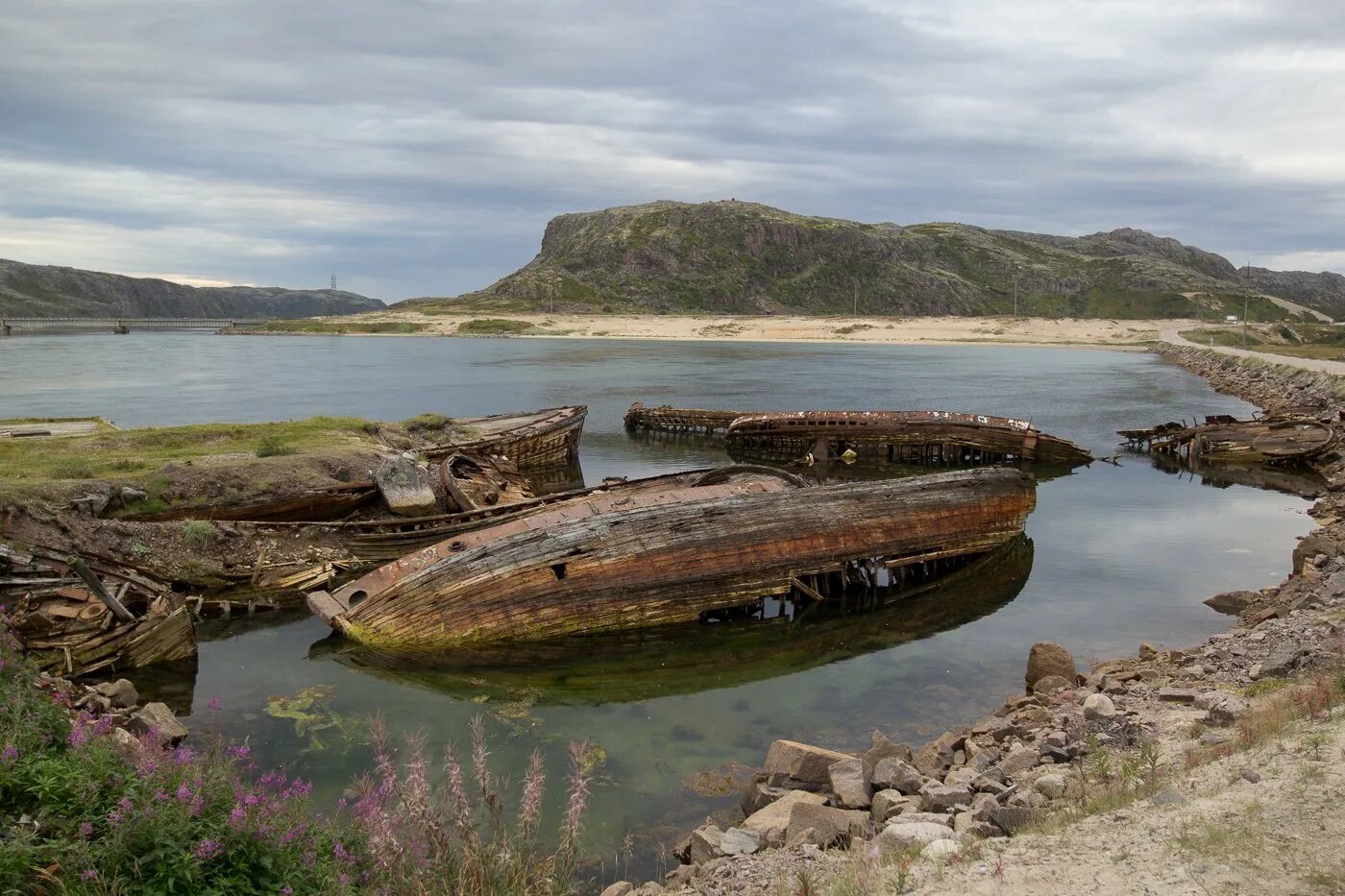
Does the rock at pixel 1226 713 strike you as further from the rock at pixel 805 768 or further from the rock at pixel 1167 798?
the rock at pixel 805 768

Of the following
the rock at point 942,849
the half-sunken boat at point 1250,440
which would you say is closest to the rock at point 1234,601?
the rock at point 942,849

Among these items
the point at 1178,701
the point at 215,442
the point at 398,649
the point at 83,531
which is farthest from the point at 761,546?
the point at 215,442

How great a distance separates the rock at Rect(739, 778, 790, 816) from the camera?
35.9 ft

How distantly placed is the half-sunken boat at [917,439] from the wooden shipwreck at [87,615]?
3468cm

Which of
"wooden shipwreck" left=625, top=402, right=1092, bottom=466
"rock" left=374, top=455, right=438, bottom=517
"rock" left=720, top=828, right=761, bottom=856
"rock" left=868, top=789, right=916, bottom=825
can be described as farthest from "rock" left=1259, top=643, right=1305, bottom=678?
"wooden shipwreck" left=625, top=402, right=1092, bottom=466

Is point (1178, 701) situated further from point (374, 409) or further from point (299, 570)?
point (374, 409)

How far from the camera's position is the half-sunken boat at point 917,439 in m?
44.8

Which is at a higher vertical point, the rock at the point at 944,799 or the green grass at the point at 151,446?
the green grass at the point at 151,446

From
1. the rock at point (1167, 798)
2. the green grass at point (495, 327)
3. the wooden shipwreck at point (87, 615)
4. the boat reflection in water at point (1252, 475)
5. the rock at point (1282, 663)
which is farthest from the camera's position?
the green grass at point (495, 327)

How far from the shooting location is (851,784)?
34.5ft

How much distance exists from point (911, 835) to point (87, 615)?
1474 cm

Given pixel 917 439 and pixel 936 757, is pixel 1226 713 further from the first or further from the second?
A: pixel 917 439

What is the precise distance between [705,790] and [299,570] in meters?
A: 13.1

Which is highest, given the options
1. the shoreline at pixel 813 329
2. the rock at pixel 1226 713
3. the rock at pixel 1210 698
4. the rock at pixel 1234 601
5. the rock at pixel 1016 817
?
the shoreline at pixel 813 329
